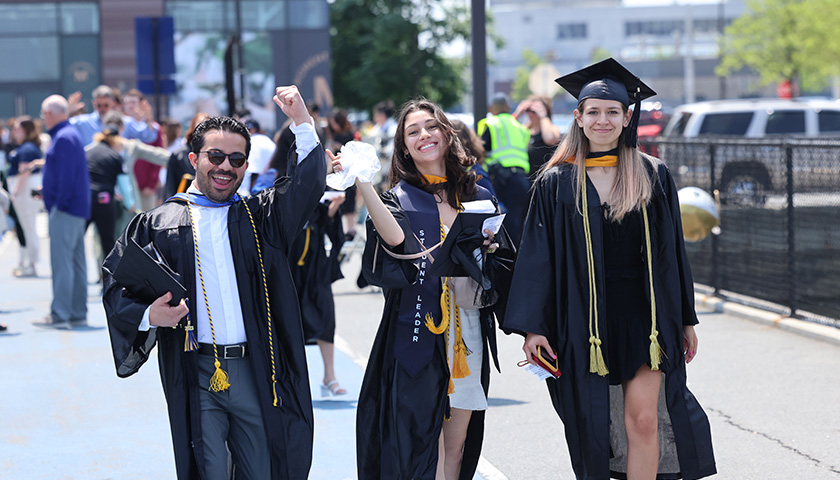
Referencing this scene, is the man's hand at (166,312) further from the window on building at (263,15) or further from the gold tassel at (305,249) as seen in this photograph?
the window on building at (263,15)

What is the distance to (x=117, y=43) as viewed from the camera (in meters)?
34.4

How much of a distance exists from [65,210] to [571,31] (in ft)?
383

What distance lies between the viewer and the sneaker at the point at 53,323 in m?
10.6

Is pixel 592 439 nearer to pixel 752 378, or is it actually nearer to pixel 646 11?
pixel 752 378

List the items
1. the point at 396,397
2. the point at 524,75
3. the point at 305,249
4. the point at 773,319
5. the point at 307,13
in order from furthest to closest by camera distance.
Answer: the point at 524,75
the point at 307,13
the point at 773,319
the point at 305,249
the point at 396,397

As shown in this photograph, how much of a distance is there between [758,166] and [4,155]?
1948cm

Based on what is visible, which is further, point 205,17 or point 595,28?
point 595,28

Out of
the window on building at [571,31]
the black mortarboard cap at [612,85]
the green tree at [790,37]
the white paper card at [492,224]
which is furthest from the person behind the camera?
the window on building at [571,31]

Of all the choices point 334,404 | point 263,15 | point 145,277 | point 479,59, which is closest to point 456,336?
point 145,277

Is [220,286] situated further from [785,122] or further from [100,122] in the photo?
[785,122]

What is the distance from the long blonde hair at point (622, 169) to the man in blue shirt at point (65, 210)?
691 centimetres

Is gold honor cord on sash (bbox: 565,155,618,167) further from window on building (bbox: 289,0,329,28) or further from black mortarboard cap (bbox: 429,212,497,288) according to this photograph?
window on building (bbox: 289,0,329,28)

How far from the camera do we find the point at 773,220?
10.6 metres

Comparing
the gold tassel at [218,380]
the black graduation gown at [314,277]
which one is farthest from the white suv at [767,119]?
the gold tassel at [218,380]
